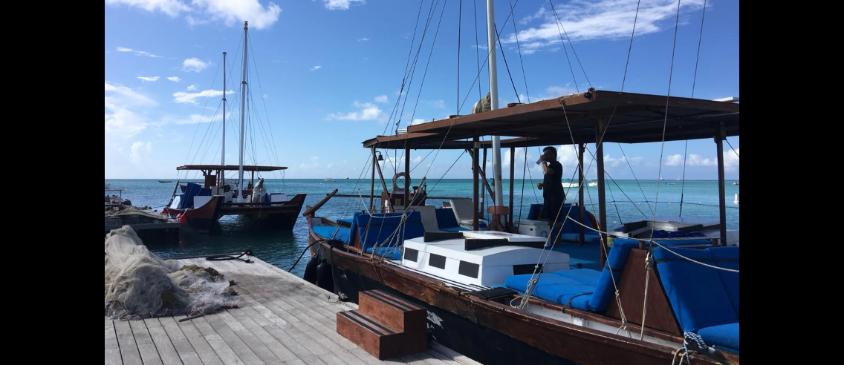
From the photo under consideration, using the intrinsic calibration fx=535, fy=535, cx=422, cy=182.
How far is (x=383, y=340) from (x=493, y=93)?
27.2 feet

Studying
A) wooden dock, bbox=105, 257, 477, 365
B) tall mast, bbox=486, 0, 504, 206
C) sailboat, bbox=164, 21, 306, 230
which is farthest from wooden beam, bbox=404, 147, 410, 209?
sailboat, bbox=164, 21, 306, 230

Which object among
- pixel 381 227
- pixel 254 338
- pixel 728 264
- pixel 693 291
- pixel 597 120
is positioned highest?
pixel 597 120

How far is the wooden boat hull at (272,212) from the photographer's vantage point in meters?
33.1

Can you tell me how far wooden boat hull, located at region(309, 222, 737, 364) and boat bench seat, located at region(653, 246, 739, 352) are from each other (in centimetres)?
48

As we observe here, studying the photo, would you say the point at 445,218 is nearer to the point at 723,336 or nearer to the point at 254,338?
the point at 254,338

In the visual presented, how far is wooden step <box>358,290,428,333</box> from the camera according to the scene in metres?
6.00

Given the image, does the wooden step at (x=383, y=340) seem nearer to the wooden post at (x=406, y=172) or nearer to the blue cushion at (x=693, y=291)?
Result: the blue cushion at (x=693, y=291)

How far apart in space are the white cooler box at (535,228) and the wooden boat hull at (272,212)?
24.3 meters

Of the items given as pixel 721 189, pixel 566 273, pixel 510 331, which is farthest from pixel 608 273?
pixel 721 189

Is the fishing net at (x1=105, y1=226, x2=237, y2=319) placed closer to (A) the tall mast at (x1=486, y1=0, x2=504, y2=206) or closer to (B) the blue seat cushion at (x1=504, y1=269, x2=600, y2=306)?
(B) the blue seat cushion at (x1=504, y1=269, x2=600, y2=306)

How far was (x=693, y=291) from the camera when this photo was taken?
5.32 meters

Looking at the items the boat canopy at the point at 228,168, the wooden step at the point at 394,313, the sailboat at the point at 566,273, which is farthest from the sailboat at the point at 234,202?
the wooden step at the point at 394,313

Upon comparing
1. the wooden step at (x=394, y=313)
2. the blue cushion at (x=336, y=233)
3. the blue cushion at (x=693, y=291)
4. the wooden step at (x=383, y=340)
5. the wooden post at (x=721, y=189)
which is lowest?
the wooden step at (x=383, y=340)

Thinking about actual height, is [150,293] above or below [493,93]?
below
